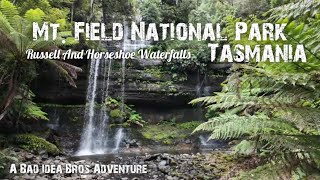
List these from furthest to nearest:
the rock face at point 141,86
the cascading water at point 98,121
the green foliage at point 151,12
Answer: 1. the green foliage at point 151,12
2. the rock face at point 141,86
3. the cascading water at point 98,121

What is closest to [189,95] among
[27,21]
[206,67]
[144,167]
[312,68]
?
[206,67]

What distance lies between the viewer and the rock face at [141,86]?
9.86 metres

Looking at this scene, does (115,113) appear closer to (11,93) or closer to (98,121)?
(98,121)

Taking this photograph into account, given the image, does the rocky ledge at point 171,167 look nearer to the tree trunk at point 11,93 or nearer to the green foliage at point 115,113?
the tree trunk at point 11,93

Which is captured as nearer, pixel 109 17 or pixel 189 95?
pixel 189 95

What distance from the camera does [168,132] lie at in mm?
9625

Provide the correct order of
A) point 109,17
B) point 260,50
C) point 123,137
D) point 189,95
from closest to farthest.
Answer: point 260,50 → point 123,137 → point 189,95 → point 109,17

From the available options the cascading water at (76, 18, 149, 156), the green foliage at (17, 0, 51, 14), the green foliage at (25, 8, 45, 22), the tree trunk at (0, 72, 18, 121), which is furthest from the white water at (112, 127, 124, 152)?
the green foliage at (25, 8, 45, 22)

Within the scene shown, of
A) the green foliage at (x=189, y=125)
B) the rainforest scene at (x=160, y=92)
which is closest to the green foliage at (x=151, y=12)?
the rainforest scene at (x=160, y=92)

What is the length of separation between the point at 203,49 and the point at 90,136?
4.87m

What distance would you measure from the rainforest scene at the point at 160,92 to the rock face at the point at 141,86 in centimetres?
3

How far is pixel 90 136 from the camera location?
9.05 meters

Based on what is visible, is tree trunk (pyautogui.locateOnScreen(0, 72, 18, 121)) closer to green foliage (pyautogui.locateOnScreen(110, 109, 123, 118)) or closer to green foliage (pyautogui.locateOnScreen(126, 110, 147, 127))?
green foliage (pyautogui.locateOnScreen(110, 109, 123, 118))

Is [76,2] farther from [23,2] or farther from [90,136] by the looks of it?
[90,136]
